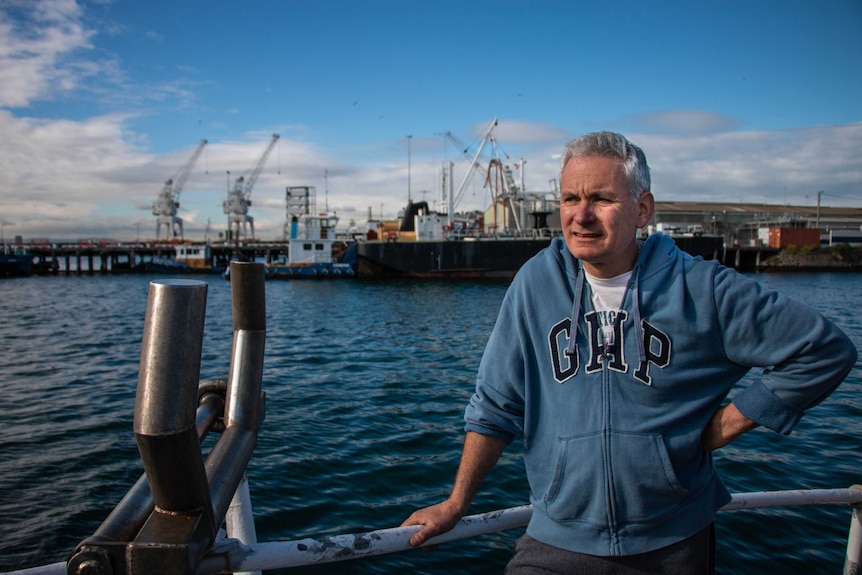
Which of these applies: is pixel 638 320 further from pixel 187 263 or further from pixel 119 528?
pixel 187 263

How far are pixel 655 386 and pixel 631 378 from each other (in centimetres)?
7

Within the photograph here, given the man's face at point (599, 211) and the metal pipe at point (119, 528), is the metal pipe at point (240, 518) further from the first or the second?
the man's face at point (599, 211)

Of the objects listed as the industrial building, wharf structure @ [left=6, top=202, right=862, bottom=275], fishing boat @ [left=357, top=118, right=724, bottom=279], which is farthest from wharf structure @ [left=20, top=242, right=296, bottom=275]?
the industrial building

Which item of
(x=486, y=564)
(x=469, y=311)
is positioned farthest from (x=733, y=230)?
(x=486, y=564)

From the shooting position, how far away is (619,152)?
6.11 feet

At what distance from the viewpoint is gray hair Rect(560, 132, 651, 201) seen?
1863mm

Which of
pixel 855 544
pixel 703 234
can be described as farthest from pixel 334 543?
pixel 703 234

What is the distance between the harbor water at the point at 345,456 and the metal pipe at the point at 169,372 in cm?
156

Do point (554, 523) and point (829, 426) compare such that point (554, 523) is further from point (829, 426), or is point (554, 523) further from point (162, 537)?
point (829, 426)

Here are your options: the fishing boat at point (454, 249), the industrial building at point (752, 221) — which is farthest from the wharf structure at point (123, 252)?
the industrial building at point (752, 221)

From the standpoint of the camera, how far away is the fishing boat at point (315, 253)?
50062 mm

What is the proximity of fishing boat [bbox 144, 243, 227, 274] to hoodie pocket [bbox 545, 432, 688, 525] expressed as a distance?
66480 mm

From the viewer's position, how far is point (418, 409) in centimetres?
964

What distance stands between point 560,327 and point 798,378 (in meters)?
0.68
